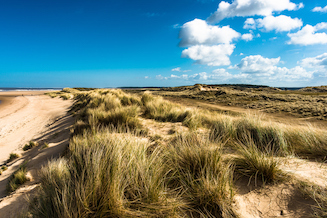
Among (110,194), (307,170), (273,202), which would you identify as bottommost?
(273,202)

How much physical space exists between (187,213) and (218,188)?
417 millimetres

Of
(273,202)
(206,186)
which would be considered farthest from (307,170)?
(206,186)

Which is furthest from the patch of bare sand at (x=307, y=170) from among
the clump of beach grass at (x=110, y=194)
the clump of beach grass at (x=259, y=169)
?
the clump of beach grass at (x=110, y=194)

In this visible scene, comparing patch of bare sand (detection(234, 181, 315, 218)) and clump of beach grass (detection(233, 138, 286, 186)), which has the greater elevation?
clump of beach grass (detection(233, 138, 286, 186))

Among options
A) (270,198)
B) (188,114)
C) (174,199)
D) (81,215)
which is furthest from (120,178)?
(188,114)

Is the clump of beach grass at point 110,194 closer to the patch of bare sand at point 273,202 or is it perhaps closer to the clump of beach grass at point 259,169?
the patch of bare sand at point 273,202

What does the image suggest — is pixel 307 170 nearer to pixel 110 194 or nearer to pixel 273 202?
pixel 273 202

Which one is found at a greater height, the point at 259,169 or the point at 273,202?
the point at 259,169

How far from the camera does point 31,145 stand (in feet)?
19.4

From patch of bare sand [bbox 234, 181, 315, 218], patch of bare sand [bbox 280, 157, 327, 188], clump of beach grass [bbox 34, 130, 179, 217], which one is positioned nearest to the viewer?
clump of beach grass [bbox 34, 130, 179, 217]

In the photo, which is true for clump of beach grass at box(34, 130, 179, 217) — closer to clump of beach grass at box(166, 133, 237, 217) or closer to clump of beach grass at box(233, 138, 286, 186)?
clump of beach grass at box(166, 133, 237, 217)

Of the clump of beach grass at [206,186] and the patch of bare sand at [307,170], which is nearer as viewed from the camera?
the clump of beach grass at [206,186]

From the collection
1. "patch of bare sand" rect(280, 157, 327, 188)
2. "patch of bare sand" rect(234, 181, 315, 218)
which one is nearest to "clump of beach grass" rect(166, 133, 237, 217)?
"patch of bare sand" rect(234, 181, 315, 218)

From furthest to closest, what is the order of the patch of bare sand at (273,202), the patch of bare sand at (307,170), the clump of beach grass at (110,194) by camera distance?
the patch of bare sand at (307,170)
the patch of bare sand at (273,202)
the clump of beach grass at (110,194)
